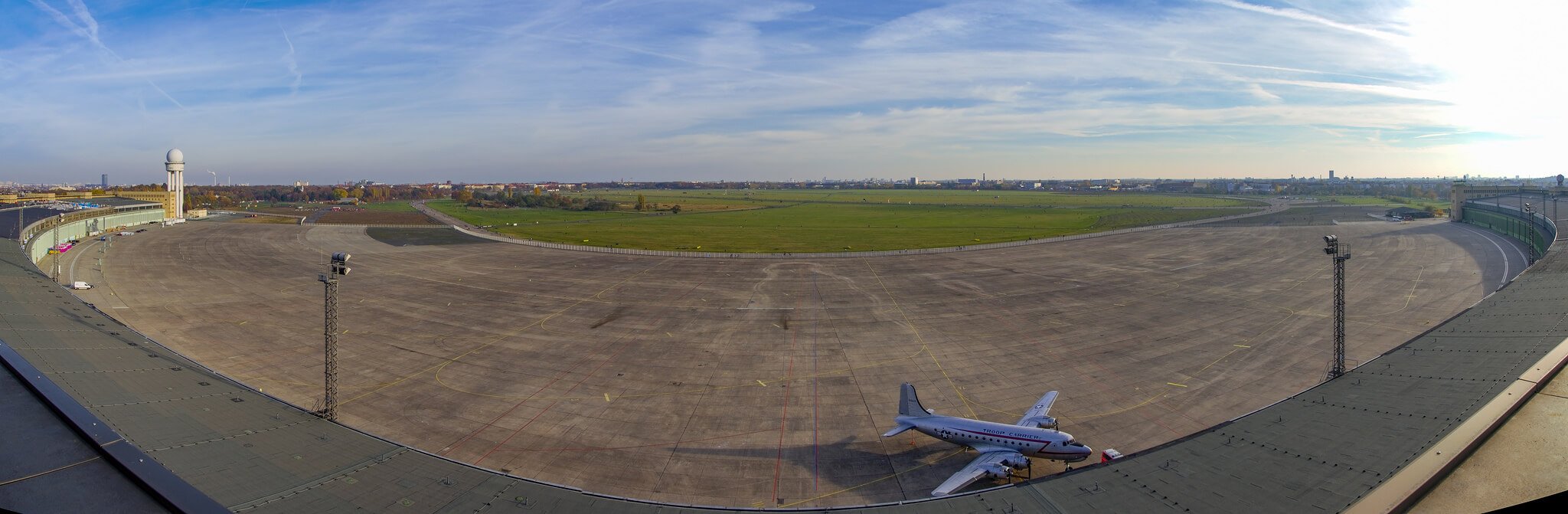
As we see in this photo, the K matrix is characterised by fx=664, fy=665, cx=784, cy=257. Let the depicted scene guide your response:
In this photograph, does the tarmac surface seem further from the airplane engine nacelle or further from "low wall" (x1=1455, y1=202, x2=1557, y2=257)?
"low wall" (x1=1455, y1=202, x2=1557, y2=257)

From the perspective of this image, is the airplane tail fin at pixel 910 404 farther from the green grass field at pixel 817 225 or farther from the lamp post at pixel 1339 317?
the green grass field at pixel 817 225

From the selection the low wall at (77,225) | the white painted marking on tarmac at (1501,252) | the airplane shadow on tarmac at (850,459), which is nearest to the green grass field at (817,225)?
the white painted marking on tarmac at (1501,252)

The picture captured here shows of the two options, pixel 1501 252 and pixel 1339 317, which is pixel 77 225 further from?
pixel 1501 252

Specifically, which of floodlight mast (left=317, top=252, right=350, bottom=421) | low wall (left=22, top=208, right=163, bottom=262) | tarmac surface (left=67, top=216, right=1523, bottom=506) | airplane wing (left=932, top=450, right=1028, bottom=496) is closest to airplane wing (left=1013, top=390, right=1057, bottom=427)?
tarmac surface (left=67, top=216, right=1523, bottom=506)

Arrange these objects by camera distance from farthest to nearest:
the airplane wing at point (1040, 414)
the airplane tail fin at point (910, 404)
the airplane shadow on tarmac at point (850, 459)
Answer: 1. the airplane tail fin at point (910, 404)
2. the airplane wing at point (1040, 414)
3. the airplane shadow on tarmac at point (850, 459)

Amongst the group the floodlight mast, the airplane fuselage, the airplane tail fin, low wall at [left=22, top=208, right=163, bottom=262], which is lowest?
the airplane fuselage

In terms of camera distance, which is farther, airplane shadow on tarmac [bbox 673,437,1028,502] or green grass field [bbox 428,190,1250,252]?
green grass field [bbox 428,190,1250,252]
